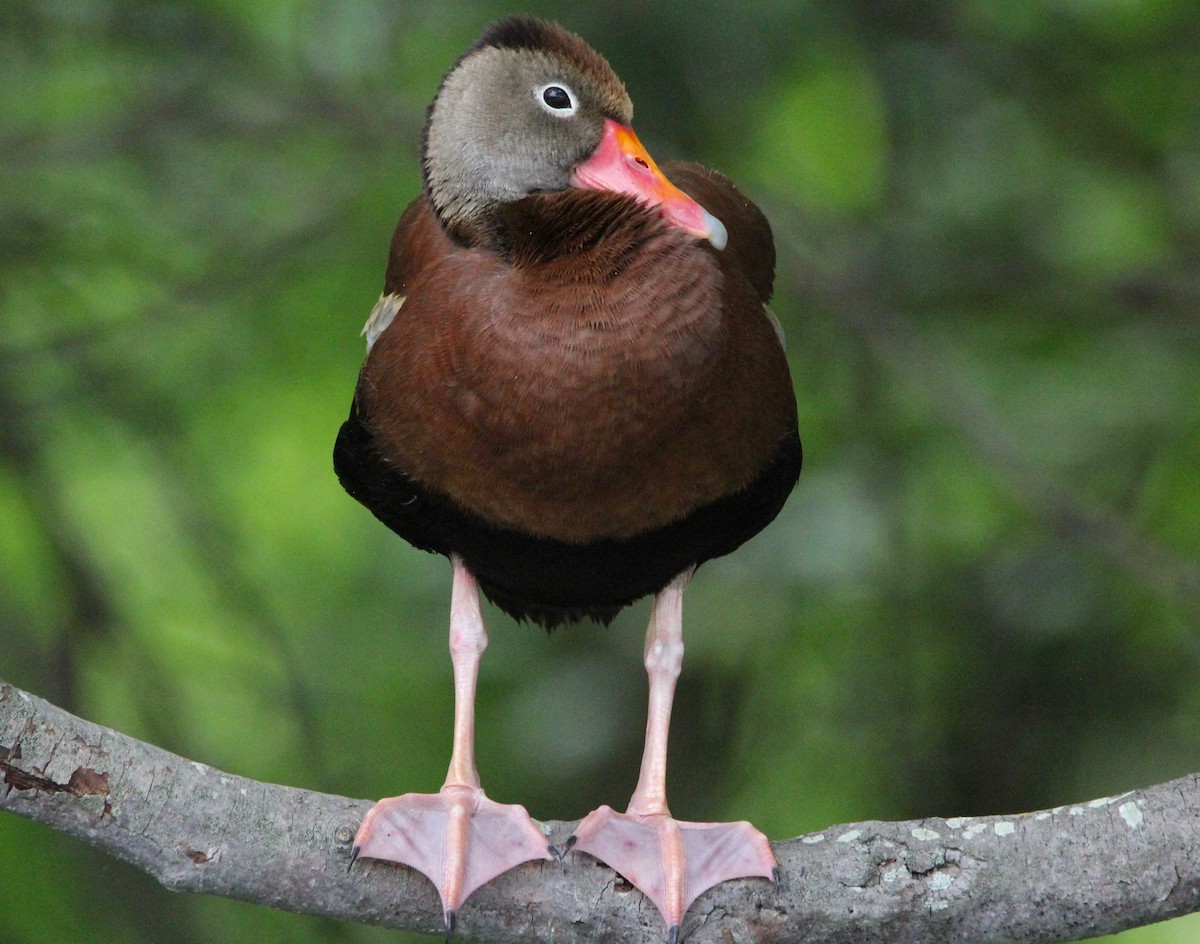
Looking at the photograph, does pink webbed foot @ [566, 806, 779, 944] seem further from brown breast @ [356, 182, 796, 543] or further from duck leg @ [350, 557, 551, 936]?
brown breast @ [356, 182, 796, 543]

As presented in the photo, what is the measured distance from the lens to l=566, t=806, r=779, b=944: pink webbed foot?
110 inches

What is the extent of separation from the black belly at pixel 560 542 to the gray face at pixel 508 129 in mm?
550

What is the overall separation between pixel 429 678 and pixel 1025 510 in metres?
1.92

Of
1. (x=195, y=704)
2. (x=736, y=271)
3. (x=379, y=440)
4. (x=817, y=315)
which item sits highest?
(x=736, y=271)

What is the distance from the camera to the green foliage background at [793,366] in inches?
166

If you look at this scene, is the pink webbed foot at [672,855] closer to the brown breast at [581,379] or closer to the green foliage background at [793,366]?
the brown breast at [581,379]

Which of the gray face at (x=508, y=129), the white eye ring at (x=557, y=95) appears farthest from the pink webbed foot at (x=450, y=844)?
the white eye ring at (x=557, y=95)

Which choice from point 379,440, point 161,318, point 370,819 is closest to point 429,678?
point 161,318

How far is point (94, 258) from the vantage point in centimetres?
437

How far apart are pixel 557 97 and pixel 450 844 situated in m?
1.59

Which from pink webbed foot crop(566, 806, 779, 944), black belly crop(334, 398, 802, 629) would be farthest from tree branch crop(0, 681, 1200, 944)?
black belly crop(334, 398, 802, 629)

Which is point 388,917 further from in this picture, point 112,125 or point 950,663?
point 112,125

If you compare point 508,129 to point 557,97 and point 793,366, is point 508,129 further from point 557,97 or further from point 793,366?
point 793,366

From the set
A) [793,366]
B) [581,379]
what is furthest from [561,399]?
[793,366]
